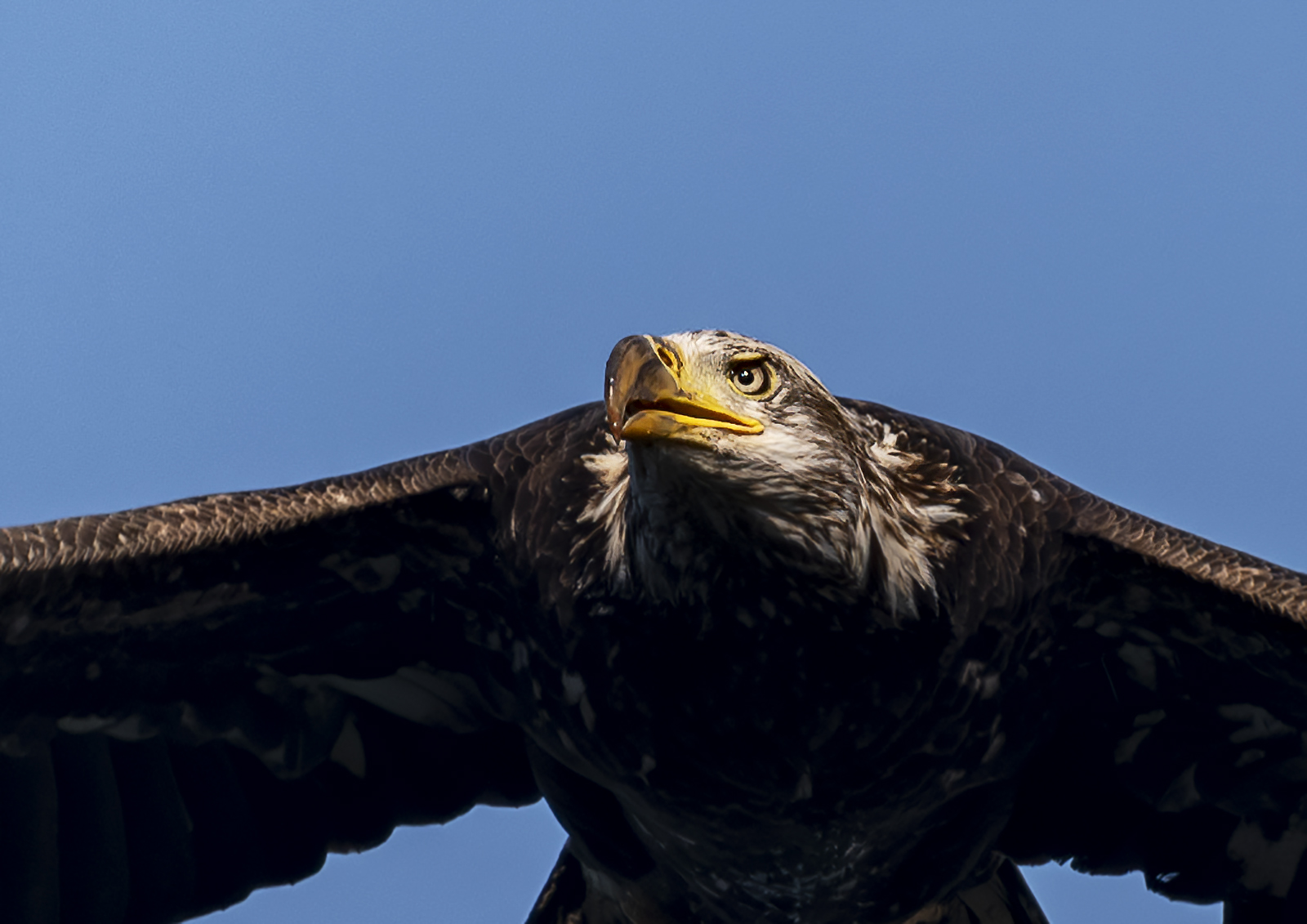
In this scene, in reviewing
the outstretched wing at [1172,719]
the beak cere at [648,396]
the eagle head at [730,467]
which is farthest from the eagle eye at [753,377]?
the outstretched wing at [1172,719]

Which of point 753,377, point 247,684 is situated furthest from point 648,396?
point 247,684

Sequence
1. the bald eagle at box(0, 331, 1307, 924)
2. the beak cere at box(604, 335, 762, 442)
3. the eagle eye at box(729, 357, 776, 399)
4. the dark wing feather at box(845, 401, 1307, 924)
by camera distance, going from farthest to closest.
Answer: the dark wing feather at box(845, 401, 1307, 924) → the bald eagle at box(0, 331, 1307, 924) → the eagle eye at box(729, 357, 776, 399) → the beak cere at box(604, 335, 762, 442)

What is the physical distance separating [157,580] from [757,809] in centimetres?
222

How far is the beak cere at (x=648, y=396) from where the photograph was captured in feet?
13.7

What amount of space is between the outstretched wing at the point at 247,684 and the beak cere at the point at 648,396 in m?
1.32

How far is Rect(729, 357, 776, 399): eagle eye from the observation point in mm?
4516

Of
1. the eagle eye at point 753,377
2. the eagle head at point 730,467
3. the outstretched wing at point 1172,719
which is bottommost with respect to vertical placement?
the outstretched wing at point 1172,719

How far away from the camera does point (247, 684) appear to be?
6.52 m

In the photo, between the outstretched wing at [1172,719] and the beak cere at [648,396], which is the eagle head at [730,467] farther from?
the outstretched wing at [1172,719]

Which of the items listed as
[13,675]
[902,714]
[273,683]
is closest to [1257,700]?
[902,714]

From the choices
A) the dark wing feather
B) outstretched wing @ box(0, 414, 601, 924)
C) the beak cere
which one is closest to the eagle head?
the beak cere

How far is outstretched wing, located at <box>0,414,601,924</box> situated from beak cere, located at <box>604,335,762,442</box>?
1323 mm

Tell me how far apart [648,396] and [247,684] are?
2953 millimetres

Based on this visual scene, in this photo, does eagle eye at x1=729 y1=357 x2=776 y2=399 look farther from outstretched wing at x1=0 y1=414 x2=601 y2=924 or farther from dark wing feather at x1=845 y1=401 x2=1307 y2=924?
outstretched wing at x1=0 y1=414 x2=601 y2=924
